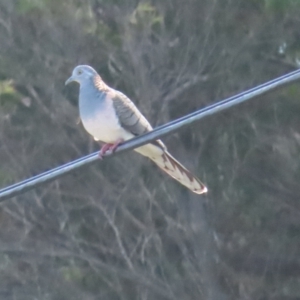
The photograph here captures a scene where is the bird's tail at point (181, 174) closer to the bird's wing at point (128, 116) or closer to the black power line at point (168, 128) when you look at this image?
the bird's wing at point (128, 116)

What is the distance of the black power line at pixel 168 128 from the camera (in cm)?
352

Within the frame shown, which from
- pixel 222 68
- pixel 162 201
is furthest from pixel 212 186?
pixel 222 68

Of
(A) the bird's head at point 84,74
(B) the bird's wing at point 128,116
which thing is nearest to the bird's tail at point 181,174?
(B) the bird's wing at point 128,116

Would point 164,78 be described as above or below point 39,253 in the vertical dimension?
above

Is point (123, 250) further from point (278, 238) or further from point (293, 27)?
point (293, 27)

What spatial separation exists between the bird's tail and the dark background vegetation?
4.07 metres

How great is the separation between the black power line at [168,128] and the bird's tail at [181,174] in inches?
33.6

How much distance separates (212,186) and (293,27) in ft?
6.08

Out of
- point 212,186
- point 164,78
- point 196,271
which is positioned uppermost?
point 164,78

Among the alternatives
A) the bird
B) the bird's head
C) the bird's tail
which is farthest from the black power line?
the bird's head

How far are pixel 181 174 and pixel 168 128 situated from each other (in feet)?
3.74

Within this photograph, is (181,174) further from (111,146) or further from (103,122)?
(103,122)

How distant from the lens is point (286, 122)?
31.5ft

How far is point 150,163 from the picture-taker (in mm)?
10023
